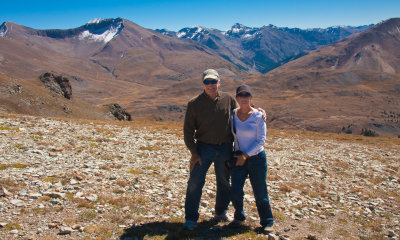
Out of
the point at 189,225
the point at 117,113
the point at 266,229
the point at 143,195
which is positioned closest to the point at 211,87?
the point at 189,225

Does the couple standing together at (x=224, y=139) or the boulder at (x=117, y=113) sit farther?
the boulder at (x=117, y=113)

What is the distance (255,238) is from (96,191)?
5.89m

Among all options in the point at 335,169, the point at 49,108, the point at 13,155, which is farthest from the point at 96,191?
the point at 49,108

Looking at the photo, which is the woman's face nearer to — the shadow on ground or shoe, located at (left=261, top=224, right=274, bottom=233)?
shoe, located at (left=261, top=224, right=274, bottom=233)

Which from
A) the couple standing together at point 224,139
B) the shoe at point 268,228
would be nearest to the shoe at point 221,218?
the couple standing together at point 224,139

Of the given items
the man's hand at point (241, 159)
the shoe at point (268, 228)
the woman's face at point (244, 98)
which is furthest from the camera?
the shoe at point (268, 228)

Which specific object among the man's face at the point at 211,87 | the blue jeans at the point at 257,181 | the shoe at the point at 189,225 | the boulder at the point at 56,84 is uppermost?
the boulder at the point at 56,84

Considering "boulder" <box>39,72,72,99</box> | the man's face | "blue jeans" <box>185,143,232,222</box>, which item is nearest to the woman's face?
the man's face

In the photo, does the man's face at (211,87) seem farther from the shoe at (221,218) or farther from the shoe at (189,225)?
the shoe at (221,218)

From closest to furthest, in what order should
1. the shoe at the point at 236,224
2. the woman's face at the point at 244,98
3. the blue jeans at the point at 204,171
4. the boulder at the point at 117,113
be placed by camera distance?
the woman's face at the point at 244,98 < the blue jeans at the point at 204,171 < the shoe at the point at 236,224 < the boulder at the point at 117,113

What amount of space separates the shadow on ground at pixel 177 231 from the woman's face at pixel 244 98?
375 cm

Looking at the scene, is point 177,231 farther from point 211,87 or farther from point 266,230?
point 211,87

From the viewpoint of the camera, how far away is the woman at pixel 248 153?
24.5 ft

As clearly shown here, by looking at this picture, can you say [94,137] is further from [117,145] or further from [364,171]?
[364,171]
